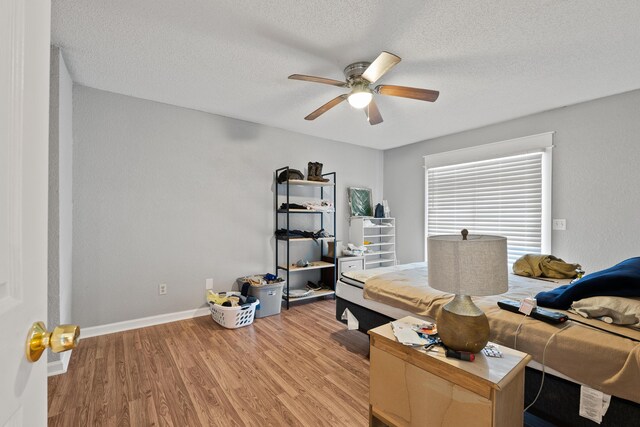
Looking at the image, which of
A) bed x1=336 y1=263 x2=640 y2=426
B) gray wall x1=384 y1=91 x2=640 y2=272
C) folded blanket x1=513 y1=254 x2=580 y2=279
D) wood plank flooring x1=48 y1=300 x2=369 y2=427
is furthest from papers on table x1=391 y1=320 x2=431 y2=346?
gray wall x1=384 y1=91 x2=640 y2=272

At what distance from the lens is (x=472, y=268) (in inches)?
49.4

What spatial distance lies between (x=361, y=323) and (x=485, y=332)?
1.33 metres

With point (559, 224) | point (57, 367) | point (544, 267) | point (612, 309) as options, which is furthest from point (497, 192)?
point (57, 367)

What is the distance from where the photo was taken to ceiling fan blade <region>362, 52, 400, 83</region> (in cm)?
179

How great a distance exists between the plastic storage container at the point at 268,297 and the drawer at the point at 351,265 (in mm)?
1013

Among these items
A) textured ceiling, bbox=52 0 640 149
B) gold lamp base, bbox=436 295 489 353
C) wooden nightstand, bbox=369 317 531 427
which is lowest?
wooden nightstand, bbox=369 317 531 427

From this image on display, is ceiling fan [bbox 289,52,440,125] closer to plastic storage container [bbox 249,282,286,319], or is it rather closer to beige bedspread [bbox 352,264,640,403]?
beige bedspread [bbox 352,264,640,403]

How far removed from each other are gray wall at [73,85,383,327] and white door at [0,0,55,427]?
2689mm

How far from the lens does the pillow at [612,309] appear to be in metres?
1.43

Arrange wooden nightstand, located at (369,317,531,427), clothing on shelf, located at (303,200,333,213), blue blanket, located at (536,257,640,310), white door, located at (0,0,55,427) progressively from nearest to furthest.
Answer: white door, located at (0,0,55,427)
wooden nightstand, located at (369,317,531,427)
blue blanket, located at (536,257,640,310)
clothing on shelf, located at (303,200,333,213)

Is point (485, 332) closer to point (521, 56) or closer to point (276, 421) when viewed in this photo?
point (276, 421)

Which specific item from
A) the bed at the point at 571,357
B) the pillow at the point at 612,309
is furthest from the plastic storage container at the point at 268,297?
the pillow at the point at 612,309

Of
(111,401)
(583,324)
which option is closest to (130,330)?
(111,401)

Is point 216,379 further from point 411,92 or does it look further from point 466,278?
point 411,92
